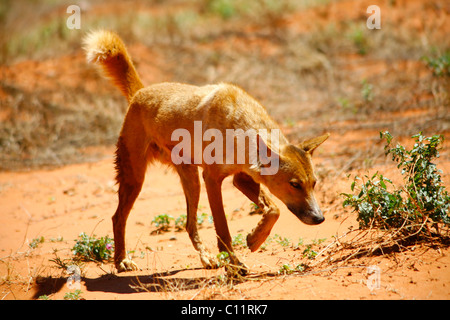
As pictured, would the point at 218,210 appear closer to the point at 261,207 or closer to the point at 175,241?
the point at 261,207

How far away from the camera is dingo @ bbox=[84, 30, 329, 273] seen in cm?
475

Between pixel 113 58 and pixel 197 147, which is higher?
pixel 113 58

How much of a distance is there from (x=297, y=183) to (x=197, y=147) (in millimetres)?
1328

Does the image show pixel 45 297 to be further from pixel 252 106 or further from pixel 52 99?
pixel 52 99

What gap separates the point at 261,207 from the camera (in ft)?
16.7

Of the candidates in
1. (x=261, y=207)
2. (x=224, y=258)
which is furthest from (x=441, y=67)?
(x=224, y=258)

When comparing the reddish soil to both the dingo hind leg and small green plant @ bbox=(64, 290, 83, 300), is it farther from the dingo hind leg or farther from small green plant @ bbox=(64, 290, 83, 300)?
the dingo hind leg

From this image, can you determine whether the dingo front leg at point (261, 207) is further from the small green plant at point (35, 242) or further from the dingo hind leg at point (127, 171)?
the small green plant at point (35, 242)

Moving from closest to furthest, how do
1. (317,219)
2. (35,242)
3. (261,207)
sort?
(317,219)
(261,207)
(35,242)

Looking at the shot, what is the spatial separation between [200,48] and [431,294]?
12.6m

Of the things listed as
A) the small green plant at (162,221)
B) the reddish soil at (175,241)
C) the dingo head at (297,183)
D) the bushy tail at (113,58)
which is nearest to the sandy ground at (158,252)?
the reddish soil at (175,241)

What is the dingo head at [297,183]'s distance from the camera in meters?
4.67

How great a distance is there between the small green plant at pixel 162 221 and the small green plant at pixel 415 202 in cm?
286
